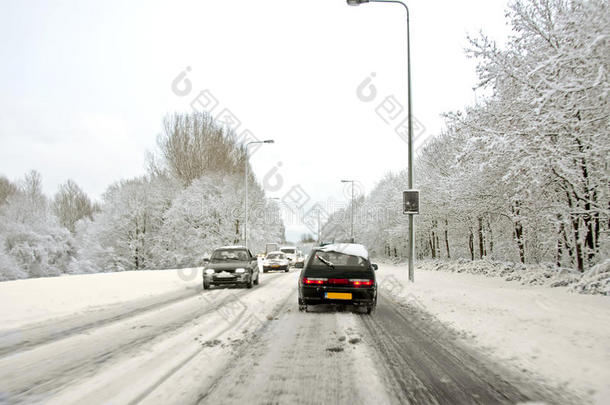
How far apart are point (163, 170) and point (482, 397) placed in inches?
1558

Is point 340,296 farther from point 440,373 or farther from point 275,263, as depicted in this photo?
point 275,263

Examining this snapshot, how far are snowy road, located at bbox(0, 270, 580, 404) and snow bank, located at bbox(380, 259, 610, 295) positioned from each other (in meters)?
5.26

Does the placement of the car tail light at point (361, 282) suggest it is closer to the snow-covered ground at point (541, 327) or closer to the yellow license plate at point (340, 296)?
the yellow license plate at point (340, 296)

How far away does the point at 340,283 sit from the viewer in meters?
8.99

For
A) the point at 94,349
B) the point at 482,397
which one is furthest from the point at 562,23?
the point at 94,349

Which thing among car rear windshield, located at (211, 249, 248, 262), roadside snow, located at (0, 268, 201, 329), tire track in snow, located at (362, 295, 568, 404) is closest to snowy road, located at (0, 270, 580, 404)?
tire track in snow, located at (362, 295, 568, 404)

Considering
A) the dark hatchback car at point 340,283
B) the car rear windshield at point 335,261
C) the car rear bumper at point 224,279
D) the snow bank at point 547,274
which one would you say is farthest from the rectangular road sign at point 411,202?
the car rear windshield at point 335,261

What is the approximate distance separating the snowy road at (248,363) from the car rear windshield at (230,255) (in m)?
6.83

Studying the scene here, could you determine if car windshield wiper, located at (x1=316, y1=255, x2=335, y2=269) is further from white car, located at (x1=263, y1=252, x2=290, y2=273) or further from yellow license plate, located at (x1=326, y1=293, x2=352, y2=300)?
white car, located at (x1=263, y1=252, x2=290, y2=273)

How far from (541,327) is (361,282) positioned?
3382 millimetres

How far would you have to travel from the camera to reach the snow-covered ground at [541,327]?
4727 millimetres

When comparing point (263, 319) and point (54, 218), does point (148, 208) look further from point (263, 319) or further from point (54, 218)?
point (263, 319)

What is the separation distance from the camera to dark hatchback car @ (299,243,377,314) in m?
8.93

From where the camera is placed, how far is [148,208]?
40625mm
